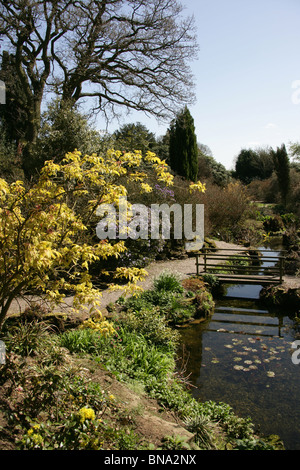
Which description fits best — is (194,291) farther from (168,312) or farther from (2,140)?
(2,140)

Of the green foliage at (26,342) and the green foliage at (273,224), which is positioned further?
the green foliage at (273,224)

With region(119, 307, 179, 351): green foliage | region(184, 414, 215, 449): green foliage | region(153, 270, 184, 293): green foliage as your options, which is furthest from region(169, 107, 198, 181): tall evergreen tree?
region(184, 414, 215, 449): green foliage

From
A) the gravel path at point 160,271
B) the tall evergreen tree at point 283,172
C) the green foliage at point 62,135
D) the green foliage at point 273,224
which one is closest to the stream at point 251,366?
the gravel path at point 160,271

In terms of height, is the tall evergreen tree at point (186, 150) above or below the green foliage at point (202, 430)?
above

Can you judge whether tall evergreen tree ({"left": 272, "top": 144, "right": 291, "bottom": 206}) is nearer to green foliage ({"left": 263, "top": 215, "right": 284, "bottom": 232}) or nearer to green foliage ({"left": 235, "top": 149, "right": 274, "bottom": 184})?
green foliage ({"left": 263, "top": 215, "right": 284, "bottom": 232})

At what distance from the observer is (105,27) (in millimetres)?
16766

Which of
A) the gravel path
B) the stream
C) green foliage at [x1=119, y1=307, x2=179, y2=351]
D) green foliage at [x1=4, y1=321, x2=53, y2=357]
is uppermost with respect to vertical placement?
green foliage at [x1=4, y1=321, x2=53, y2=357]

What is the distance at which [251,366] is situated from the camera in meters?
5.74

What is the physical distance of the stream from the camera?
14.8ft

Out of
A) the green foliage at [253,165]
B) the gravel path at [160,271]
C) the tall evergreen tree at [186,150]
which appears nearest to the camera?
the gravel path at [160,271]

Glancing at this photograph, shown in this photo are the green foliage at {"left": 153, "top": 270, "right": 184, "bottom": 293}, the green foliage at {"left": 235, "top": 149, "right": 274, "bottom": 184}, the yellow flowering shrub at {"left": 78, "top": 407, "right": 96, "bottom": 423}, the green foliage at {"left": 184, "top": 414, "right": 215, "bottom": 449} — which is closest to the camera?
the yellow flowering shrub at {"left": 78, "top": 407, "right": 96, "bottom": 423}

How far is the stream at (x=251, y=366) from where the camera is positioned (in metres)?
4.52

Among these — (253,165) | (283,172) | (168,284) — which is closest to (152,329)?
(168,284)

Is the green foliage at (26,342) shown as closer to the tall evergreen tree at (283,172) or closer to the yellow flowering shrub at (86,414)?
the yellow flowering shrub at (86,414)
